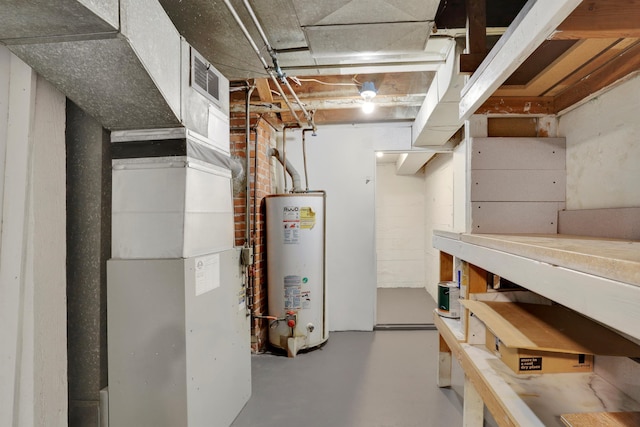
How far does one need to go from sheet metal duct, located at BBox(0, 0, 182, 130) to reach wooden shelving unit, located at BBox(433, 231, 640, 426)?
1423mm

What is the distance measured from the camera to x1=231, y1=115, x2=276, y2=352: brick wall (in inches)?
111

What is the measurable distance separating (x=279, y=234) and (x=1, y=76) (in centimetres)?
210

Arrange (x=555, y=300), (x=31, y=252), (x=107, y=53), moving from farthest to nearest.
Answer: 1. (x=31, y=252)
2. (x=107, y=53)
3. (x=555, y=300)

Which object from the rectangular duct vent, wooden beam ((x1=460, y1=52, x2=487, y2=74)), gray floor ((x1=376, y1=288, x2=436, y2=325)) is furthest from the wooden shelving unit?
gray floor ((x1=376, y1=288, x2=436, y2=325))

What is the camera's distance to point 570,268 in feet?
2.23

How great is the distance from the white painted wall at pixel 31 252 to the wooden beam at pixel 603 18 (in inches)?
71.4

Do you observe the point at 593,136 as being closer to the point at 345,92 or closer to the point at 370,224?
the point at 345,92

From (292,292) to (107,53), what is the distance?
2.30m

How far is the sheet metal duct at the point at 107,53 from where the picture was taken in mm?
976

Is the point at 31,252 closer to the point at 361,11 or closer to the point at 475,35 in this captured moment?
the point at 361,11

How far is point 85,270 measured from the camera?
1496mm

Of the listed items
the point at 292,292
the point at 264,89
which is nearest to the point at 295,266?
the point at 292,292

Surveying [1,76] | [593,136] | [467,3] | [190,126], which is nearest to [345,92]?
[467,3]

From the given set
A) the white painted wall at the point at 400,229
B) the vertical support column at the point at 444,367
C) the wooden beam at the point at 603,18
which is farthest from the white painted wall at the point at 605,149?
the white painted wall at the point at 400,229
